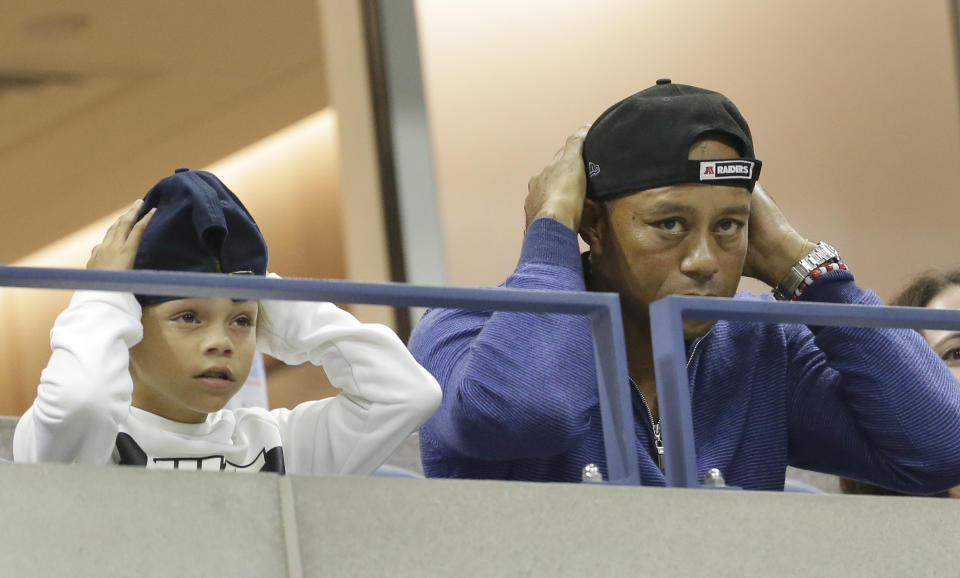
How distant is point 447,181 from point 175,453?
2.81 metres

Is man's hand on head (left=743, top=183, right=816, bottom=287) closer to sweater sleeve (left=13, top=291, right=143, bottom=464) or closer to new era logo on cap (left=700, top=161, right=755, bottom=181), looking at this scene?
new era logo on cap (left=700, top=161, right=755, bottom=181)

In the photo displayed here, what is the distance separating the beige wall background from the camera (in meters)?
5.14

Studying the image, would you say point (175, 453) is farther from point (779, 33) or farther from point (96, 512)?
point (779, 33)

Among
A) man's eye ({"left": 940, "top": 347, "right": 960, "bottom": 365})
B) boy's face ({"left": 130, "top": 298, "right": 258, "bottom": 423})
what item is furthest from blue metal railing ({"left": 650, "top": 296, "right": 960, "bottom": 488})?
man's eye ({"left": 940, "top": 347, "right": 960, "bottom": 365})

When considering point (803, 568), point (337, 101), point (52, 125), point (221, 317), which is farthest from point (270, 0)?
point (803, 568)

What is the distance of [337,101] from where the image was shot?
201 inches

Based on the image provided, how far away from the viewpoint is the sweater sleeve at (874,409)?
252 cm

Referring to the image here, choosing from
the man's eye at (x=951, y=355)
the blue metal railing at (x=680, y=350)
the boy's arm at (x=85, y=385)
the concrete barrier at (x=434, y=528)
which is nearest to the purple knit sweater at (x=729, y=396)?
the blue metal railing at (x=680, y=350)

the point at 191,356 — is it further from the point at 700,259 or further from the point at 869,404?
the point at 869,404

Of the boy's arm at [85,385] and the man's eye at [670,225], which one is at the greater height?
the man's eye at [670,225]

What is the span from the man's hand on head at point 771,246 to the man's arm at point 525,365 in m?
0.37

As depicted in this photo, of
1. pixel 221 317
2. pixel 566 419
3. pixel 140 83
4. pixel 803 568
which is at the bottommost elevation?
pixel 803 568

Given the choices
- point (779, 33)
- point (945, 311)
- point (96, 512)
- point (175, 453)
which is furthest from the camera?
point (779, 33)

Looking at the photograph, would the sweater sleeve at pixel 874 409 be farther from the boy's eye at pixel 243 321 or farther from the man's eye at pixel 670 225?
the boy's eye at pixel 243 321
